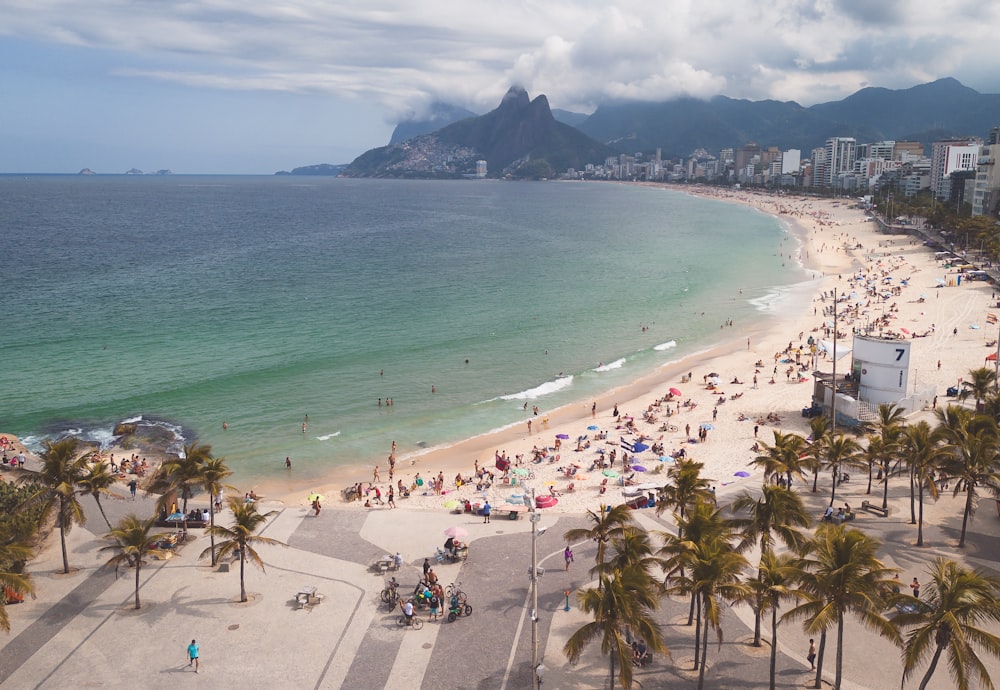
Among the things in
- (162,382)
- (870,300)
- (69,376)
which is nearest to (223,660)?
(162,382)

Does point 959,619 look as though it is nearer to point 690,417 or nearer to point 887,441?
point 887,441

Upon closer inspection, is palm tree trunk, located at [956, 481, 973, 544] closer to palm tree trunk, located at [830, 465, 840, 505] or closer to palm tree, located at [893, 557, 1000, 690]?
palm tree trunk, located at [830, 465, 840, 505]

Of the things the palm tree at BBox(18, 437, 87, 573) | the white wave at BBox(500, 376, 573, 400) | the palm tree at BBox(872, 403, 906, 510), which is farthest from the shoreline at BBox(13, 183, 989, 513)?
the palm tree at BBox(18, 437, 87, 573)

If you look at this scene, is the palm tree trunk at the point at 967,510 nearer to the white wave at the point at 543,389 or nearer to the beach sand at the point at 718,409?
the beach sand at the point at 718,409

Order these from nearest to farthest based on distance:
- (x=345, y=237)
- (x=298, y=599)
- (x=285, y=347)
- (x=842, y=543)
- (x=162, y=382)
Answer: (x=842, y=543) → (x=298, y=599) → (x=162, y=382) → (x=285, y=347) → (x=345, y=237)

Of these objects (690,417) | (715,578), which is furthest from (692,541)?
(690,417)

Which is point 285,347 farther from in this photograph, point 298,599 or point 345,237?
point 345,237

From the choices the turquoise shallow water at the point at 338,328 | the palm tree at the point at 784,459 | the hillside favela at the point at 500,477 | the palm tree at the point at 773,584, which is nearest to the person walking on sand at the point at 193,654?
the hillside favela at the point at 500,477
